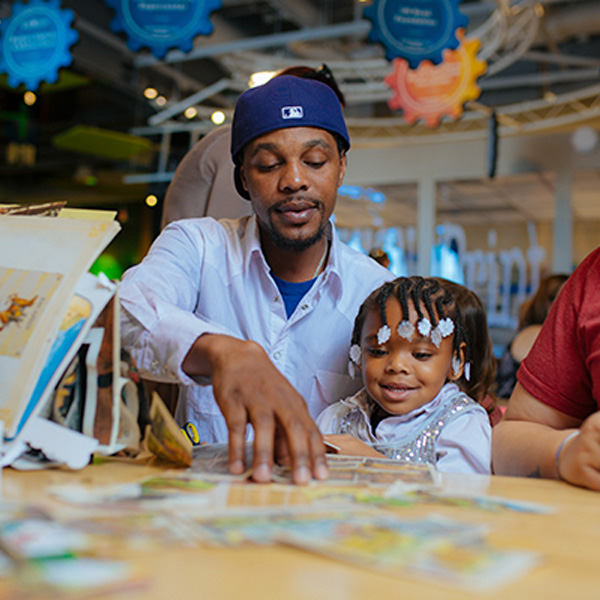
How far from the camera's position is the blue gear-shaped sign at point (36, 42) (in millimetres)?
4531

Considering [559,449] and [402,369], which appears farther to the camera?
[402,369]

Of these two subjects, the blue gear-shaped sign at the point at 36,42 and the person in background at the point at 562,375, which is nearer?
the person in background at the point at 562,375

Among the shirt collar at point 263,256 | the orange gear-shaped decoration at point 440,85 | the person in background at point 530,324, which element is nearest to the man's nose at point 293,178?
the shirt collar at point 263,256

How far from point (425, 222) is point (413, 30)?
3.90 m

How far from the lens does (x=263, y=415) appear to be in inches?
32.5

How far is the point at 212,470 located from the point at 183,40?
3553 mm

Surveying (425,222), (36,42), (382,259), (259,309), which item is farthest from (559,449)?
(425,222)

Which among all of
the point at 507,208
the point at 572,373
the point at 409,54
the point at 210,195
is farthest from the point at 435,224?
the point at 572,373

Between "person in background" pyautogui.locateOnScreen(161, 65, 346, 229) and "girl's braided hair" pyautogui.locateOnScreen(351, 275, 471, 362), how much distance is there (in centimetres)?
62

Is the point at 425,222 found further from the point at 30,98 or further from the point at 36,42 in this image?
the point at 30,98

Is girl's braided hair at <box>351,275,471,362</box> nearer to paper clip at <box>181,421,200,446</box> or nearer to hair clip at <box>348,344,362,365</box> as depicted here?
hair clip at <box>348,344,362,365</box>

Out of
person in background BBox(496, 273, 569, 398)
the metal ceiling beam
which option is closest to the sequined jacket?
person in background BBox(496, 273, 569, 398)

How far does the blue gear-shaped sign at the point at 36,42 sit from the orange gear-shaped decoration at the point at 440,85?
242cm

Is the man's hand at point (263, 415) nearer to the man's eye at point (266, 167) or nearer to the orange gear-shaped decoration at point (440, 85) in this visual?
the man's eye at point (266, 167)
